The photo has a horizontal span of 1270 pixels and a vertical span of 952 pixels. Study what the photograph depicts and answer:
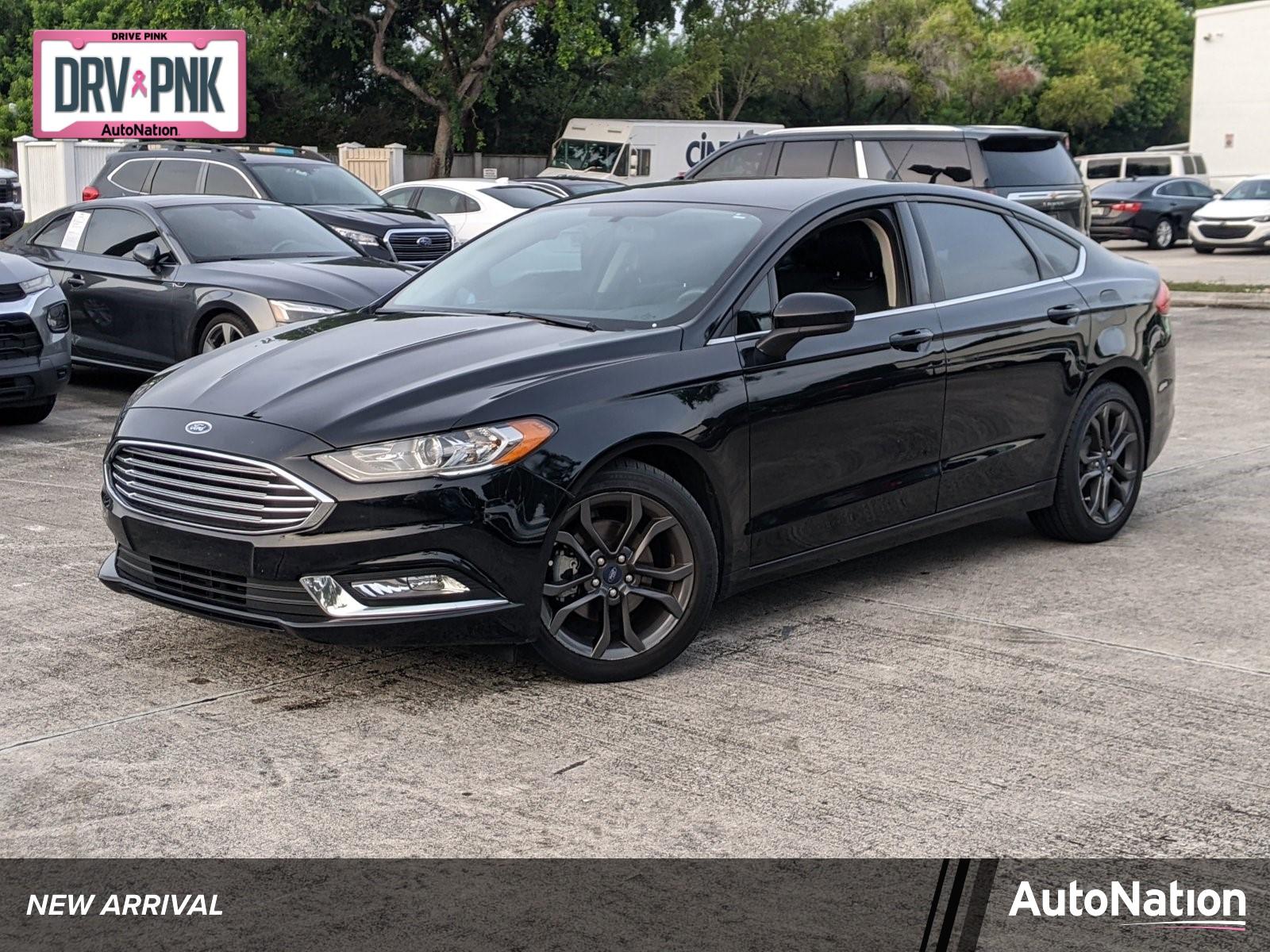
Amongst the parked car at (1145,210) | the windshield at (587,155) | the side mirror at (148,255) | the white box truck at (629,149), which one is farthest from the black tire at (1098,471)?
the windshield at (587,155)

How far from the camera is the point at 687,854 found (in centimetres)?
385

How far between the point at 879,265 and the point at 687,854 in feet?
10.0

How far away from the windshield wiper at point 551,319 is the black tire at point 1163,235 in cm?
2925

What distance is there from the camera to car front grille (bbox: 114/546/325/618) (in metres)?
4.86

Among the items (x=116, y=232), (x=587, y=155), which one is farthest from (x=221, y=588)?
(x=587, y=155)

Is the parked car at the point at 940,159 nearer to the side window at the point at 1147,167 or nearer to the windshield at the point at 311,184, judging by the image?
the windshield at the point at 311,184

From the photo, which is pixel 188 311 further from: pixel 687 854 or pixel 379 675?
pixel 687 854

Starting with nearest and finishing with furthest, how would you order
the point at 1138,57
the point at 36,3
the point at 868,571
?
the point at 868,571
the point at 36,3
the point at 1138,57

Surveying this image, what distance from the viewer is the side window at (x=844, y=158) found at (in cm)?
1609

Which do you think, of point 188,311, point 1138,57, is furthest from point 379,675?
point 1138,57

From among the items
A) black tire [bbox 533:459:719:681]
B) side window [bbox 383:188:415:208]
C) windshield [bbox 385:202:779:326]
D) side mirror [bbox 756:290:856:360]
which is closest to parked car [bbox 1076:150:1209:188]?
side window [bbox 383:188:415:208]

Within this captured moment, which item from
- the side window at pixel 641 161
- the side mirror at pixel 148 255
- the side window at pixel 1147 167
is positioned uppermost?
the side window at pixel 1147 167

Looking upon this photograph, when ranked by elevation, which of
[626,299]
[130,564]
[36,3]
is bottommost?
[130,564]

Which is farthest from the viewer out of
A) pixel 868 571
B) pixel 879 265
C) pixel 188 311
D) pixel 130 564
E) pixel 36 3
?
pixel 36 3
